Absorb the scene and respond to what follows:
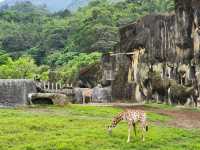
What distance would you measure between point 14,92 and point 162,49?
21060 millimetres

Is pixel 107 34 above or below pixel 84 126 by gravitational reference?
above

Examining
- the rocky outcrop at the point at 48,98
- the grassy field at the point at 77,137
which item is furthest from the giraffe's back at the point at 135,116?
the rocky outcrop at the point at 48,98

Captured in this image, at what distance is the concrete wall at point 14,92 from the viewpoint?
47688mm

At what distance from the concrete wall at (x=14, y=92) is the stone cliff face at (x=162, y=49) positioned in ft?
59.5

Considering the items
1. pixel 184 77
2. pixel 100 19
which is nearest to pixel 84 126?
pixel 184 77

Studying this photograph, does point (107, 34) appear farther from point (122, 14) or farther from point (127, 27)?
point (127, 27)

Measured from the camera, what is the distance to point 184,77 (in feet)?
188

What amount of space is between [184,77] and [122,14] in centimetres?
6897

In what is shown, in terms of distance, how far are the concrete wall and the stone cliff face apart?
18128 mm

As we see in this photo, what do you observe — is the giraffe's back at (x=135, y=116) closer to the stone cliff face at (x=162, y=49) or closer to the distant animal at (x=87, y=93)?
the stone cliff face at (x=162, y=49)

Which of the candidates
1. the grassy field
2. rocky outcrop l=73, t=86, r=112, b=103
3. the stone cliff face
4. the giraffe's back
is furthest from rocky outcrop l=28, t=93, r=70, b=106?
the giraffe's back

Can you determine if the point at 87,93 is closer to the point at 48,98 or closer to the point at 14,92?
the point at 48,98

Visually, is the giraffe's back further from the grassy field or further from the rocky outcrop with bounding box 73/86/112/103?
the rocky outcrop with bounding box 73/86/112/103

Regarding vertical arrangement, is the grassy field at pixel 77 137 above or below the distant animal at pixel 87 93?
below
